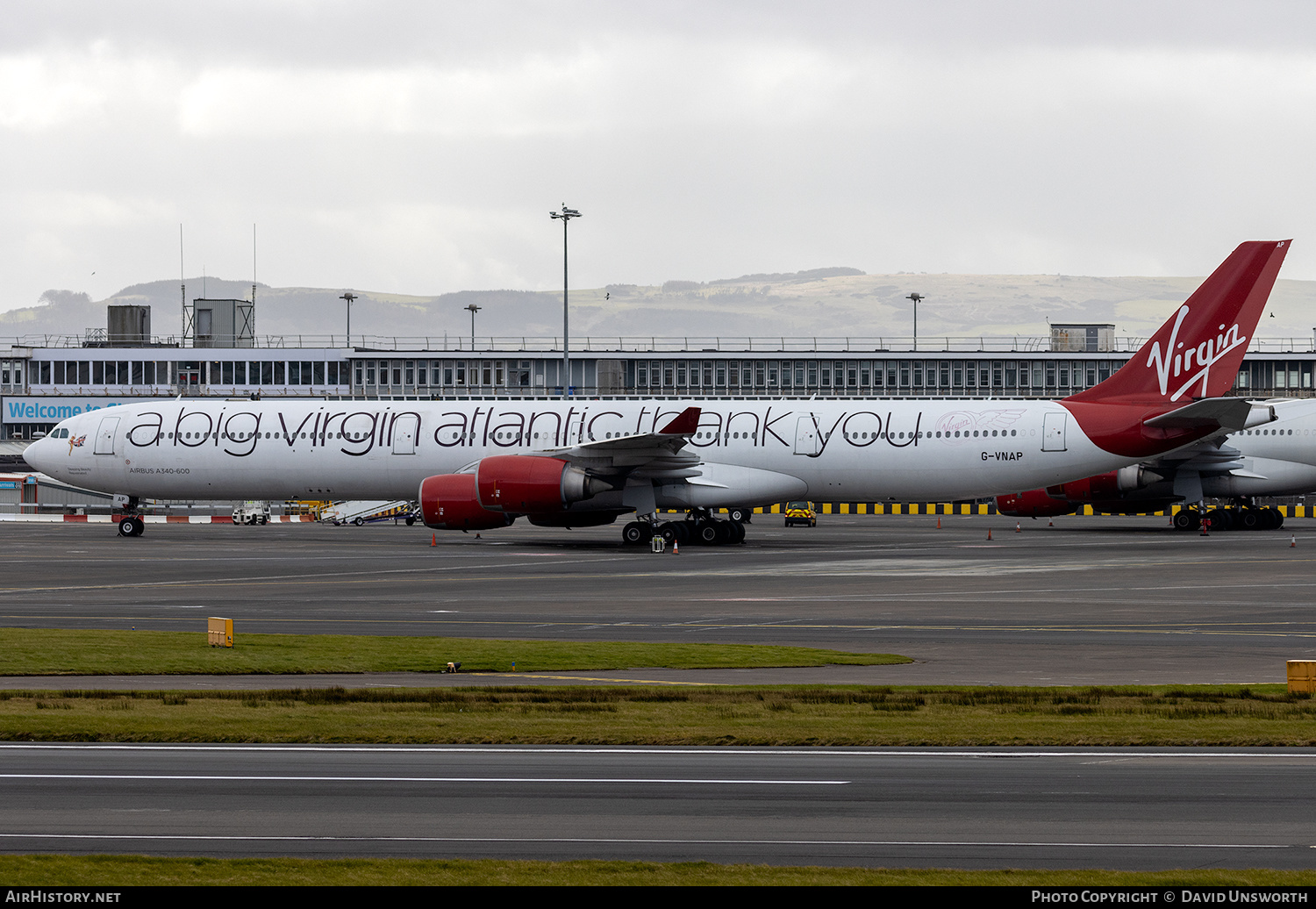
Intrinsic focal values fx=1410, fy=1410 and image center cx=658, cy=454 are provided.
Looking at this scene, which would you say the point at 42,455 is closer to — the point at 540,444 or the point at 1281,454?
the point at 540,444

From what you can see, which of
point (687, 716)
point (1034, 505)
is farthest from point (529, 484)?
point (687, 716)

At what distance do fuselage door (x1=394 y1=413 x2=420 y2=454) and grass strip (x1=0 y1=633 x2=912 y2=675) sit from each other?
80.9 feet

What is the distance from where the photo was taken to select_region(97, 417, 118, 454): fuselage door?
156 feet

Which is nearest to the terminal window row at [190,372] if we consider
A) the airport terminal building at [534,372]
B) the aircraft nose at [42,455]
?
the airport terminal building at [534,372]

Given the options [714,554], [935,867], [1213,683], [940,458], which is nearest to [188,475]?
[714,554]

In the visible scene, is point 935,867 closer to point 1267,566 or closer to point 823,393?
point 1267,566

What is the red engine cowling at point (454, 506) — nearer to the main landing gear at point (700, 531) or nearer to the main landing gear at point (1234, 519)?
the main landing gear at point (700, 531)

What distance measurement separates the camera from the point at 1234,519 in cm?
5578

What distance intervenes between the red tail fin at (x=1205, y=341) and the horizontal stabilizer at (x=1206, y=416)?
1.34 m

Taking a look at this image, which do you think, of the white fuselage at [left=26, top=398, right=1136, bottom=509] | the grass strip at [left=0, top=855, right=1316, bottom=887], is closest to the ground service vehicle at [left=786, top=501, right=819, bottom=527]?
the white fuselage at [left=26, top=398, right=1136, bottom=509]

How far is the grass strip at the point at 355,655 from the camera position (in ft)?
60.0

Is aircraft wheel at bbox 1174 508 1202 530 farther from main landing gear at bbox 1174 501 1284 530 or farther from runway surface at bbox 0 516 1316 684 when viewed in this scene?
runway surface at bbox 0 516 1316 684

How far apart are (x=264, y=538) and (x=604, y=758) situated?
38.3 meters

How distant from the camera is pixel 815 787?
35.6ft
